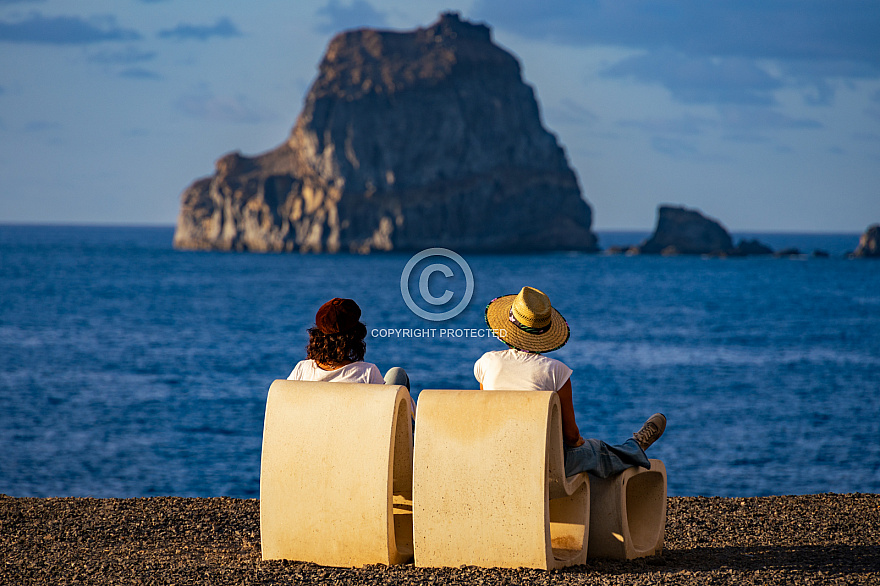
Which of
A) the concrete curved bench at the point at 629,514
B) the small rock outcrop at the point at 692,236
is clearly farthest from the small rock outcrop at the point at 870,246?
the concrete curved bench at the point at 629,514

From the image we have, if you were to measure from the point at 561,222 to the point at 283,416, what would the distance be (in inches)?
5215

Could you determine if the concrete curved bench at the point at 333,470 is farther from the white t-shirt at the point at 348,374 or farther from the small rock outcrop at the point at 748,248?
the small rock outcrop at the point at 748,248

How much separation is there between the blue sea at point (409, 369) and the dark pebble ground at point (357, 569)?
1.15m

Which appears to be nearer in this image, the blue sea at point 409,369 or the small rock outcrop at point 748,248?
the blue sea at point 409,369

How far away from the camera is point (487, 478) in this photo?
525 centimetres

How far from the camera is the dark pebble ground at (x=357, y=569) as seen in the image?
532 centimetres

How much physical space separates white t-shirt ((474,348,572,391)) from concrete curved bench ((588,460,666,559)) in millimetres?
715

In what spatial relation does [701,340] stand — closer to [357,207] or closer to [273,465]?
[273,465]

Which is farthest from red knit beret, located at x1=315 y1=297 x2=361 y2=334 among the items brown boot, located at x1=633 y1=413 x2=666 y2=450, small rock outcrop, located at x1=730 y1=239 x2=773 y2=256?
small rock outcrop, located at x1=730 y1=239 x2=773 y2=256

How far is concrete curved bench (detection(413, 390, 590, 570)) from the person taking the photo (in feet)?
17.0

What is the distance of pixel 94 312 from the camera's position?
185 feet

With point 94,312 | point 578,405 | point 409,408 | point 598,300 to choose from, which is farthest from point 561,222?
point 409,408

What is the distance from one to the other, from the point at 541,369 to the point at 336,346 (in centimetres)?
128

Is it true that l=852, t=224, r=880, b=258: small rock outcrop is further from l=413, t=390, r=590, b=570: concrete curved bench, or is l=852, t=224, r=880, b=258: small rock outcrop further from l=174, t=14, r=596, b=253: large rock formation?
l=413, t=390, r=590, b=570: concrete curved bench
